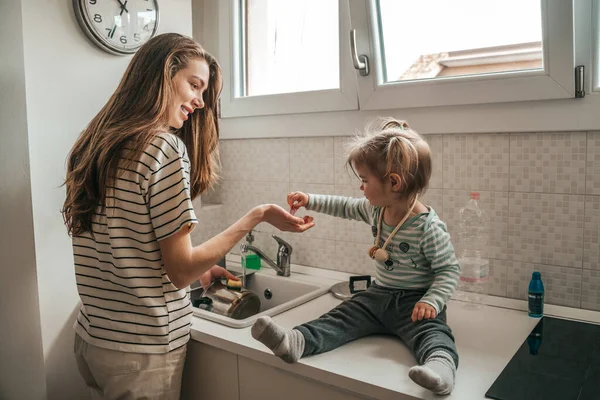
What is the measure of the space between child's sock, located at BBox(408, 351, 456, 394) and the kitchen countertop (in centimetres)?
3

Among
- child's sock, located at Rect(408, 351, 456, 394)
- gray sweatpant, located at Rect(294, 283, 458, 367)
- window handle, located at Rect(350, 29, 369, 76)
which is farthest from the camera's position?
window handle, located at Rect(350, 29, 369, 76)

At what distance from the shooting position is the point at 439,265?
1.36 m

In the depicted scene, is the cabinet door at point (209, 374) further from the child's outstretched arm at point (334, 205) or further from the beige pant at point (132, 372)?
the child's outstretched arm at point (334, 205)

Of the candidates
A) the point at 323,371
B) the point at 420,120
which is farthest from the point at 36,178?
the point at 420,120

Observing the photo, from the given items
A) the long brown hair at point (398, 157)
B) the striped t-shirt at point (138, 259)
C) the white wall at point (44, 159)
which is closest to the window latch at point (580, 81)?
the long brown hair at point (398, 157)

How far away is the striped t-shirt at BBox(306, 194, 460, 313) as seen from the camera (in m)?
1.35

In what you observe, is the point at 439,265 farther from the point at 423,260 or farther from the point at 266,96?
the point at 266,96

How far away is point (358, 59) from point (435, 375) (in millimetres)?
1183

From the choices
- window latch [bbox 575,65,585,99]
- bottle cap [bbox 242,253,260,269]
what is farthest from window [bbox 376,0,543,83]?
bottle cap [bbox 242,253,260,269]

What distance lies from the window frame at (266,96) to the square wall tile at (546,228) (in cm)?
68

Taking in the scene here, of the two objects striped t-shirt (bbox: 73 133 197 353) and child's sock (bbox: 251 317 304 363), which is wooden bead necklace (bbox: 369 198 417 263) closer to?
child's sock (bbox: 251 317 304 363)

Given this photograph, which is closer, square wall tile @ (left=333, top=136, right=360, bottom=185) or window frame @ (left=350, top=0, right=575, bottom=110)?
window frame @ (left=350, top=0, right=575, bottom=110)

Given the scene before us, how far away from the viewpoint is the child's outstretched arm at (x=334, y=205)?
1.62 m

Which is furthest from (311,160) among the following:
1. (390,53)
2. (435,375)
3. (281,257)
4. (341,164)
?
(435,375)
